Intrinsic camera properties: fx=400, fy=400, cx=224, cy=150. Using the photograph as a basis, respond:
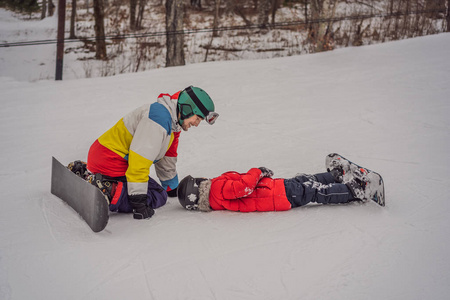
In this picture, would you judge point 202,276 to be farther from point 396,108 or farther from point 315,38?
point 315,38

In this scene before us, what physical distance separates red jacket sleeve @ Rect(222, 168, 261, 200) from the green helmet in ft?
1.51

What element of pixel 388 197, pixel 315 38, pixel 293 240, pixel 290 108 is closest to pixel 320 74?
pixel 290 108

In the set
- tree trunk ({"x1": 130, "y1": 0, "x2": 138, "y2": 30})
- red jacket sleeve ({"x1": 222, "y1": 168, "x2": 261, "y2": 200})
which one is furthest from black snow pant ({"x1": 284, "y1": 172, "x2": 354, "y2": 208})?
tree trunk ({"x1": 130, "y1": 0, "x2": 138, "y2": 30})

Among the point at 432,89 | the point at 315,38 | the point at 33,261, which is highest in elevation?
the point at 315,38

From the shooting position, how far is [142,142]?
8.20 feet

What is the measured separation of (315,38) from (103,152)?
6.49 m

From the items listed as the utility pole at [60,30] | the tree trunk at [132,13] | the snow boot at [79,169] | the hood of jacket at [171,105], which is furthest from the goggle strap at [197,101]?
the tree trunk at [132,13]

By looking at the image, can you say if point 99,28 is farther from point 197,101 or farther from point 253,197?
point 253,197

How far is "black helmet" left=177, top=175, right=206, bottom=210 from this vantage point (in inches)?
111

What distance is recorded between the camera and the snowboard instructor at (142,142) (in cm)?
251

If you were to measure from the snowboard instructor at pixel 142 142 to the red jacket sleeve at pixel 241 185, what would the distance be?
1.46 ft

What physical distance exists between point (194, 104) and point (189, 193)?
643mm

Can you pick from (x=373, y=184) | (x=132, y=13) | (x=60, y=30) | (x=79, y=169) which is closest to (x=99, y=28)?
(x=132, y=13)

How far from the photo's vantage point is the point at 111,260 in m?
2.21
